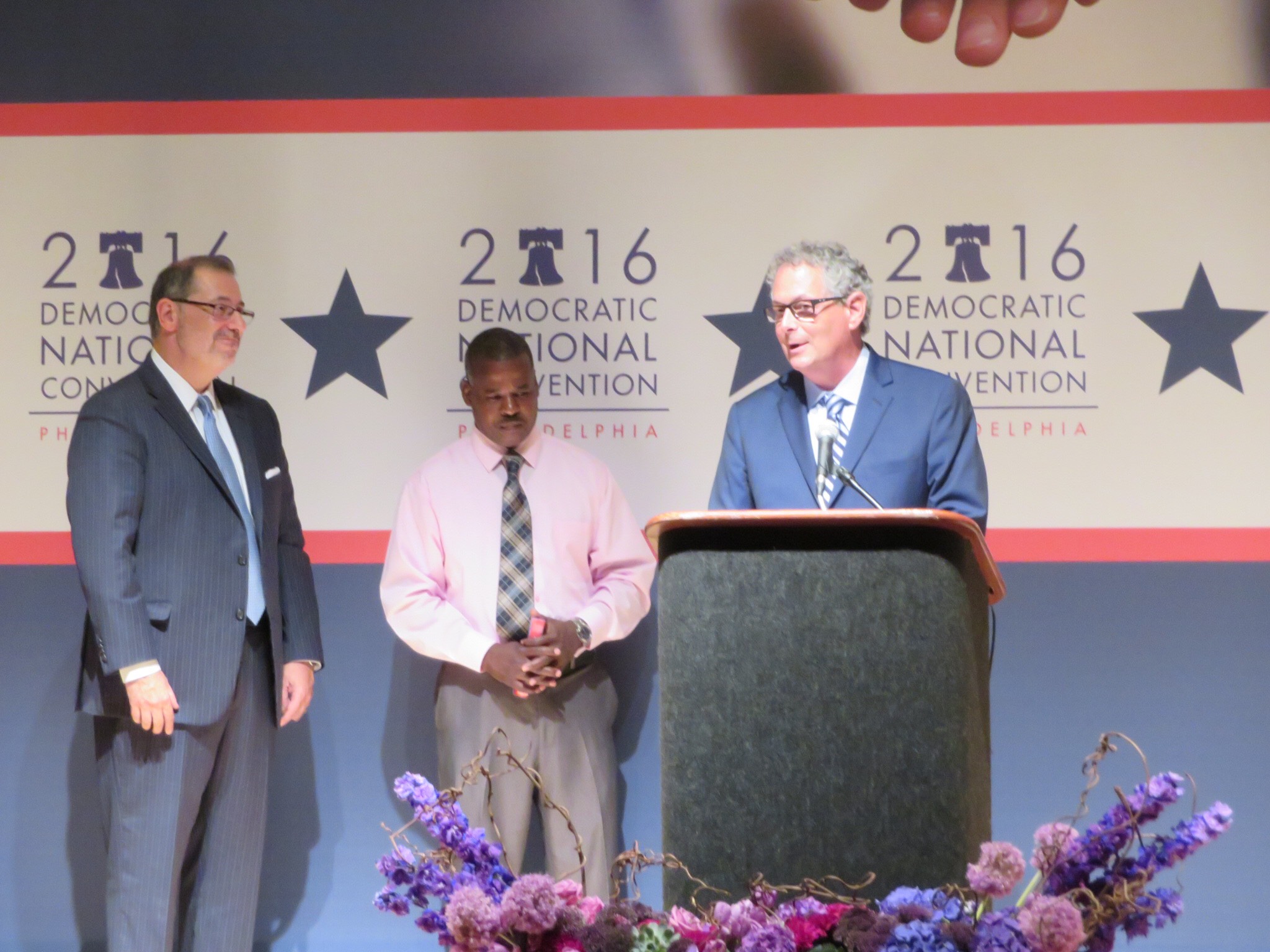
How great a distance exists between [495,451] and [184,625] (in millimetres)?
993

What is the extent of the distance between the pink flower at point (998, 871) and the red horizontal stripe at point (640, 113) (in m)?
3.21

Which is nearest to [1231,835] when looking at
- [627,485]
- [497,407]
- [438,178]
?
[627,485]

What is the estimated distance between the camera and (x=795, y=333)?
2.82 meters

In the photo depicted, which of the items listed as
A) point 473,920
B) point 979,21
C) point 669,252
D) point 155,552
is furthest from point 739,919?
point 979,21

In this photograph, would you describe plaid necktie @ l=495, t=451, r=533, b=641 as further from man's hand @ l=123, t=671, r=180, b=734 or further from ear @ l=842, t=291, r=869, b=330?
ear @ l=842, t=291, r=869, b=330

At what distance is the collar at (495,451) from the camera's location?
388 centimetres

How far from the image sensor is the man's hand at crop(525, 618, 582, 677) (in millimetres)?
3582

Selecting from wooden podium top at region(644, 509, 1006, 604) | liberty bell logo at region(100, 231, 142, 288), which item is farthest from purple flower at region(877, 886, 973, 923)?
liberty bell logo at region(100, 231, 142, 288)

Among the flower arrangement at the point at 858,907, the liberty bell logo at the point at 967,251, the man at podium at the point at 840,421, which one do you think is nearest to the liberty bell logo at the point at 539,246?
the liberty bell logo at the point at 967,251

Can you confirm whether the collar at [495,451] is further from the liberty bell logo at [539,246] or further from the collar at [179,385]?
the collar at [179,385]

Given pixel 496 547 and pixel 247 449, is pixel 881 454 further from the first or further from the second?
pixel 247 449

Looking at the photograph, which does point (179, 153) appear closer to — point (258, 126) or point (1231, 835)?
point (258, 126)

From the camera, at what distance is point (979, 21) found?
13.5 feet

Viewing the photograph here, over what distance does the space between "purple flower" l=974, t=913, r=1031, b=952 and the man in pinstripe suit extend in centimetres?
248
